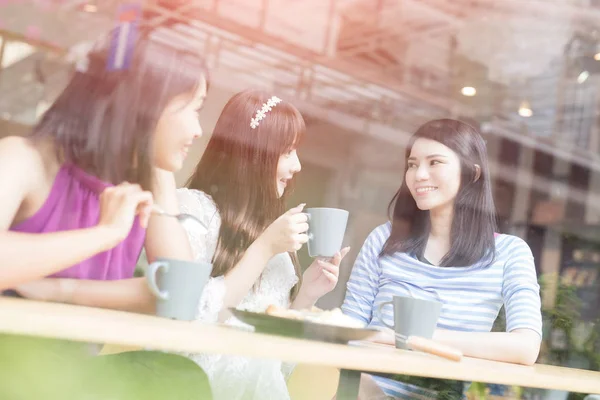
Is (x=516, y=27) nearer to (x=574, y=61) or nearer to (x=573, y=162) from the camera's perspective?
(x=574, y=61)

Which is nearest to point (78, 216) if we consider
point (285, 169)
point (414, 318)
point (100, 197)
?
point (100, 197)

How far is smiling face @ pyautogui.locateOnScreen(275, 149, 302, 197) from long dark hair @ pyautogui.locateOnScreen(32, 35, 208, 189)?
0.26m

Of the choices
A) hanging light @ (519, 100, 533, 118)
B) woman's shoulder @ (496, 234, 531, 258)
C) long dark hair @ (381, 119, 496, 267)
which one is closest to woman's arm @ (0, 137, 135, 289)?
long dark hair @ (381, 119, 496, 267)

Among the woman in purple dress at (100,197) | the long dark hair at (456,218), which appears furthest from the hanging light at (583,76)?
the woman in purple dress at (100,197)

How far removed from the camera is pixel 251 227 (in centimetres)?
145

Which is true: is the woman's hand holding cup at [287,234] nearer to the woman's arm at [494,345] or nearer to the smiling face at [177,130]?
the smiling face at [177,130]

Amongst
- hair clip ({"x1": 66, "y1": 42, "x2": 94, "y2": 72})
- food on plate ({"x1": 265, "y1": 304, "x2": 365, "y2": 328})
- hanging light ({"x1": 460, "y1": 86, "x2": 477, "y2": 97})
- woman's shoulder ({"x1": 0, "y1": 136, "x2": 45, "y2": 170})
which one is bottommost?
food on plate ({"x1": 265, "y1": 304, "x2": 365, "y2": 328})

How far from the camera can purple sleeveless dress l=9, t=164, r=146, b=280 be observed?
114 centimetres

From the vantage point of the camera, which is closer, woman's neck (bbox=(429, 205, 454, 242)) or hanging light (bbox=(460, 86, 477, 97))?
woman's neck (bbox=(429, 205, 454, 242))

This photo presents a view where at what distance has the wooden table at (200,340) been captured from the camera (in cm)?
85

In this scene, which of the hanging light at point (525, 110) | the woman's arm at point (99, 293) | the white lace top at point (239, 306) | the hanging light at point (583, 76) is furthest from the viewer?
the hanging light at point (583, 76)

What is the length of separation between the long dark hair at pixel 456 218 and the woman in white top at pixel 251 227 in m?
0.27

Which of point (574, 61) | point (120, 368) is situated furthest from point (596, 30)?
point (120, 368)

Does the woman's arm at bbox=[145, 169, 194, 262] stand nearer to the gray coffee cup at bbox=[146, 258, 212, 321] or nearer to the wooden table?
the gray coffee cup at bbox=[146, 258, 212, 321]
